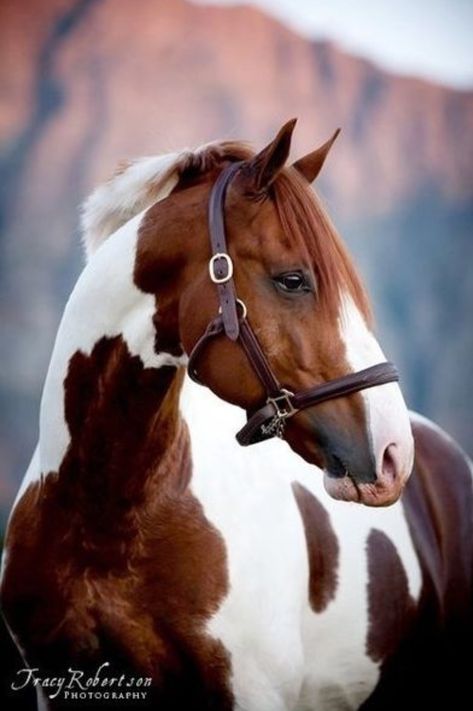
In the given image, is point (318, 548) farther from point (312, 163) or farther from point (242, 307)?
point (312, 163)

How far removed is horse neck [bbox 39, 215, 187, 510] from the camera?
229 cm

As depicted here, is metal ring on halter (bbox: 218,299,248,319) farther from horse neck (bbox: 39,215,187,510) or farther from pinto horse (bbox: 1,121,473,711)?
horse neck (bbox: 39,215,187,510)

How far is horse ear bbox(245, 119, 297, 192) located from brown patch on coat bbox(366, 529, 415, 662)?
136cm

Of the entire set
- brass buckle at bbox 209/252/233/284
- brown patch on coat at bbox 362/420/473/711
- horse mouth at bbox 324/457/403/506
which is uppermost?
brass buckle at bbox 209/252/233/284

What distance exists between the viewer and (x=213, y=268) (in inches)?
83.6

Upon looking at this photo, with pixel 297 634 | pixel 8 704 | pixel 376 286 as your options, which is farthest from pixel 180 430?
pixel 376 286

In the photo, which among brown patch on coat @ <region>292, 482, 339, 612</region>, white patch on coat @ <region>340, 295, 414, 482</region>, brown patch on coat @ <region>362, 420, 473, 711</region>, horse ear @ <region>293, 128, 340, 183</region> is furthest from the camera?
brown patch on coat @ <region>362, 420, 473, 711</region>

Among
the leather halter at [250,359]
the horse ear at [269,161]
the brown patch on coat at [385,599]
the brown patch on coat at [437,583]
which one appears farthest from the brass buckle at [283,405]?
the brown patch on coat at [437,583]

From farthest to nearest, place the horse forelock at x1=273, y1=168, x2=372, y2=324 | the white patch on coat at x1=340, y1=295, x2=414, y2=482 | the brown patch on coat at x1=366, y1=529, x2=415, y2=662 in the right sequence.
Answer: the brown patch on coat at x1=366, y1=529, x2=415, y2=662
the horse forelock at x1=273, y1=168, x2=372, y2=324
the white patch on coat at x1=340, y1=295, x2=414, y2=482

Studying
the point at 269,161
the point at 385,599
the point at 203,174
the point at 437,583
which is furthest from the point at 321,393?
the point at 437,583

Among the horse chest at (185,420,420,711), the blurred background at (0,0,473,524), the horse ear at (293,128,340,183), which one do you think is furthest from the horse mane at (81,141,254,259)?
the blurred background at (0,0,473,524)

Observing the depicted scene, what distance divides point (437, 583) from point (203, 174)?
189 centimetres

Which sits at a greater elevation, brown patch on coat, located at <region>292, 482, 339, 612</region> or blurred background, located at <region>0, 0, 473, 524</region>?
blurred background, located at <region>0, 0, 473, 524</region>

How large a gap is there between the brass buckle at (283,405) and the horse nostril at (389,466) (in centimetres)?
23
